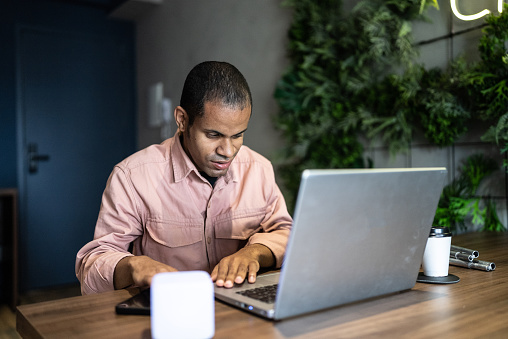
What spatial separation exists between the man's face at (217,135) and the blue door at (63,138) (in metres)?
3.00

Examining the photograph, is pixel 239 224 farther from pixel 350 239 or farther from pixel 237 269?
pixel 350 239

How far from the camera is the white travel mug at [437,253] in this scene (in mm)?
960

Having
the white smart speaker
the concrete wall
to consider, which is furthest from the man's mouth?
the concrete wall

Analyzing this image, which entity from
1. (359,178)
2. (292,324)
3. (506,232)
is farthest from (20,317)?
(506,232)

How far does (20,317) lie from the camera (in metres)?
0.78

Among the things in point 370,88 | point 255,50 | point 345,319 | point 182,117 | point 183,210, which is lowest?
point 345,319

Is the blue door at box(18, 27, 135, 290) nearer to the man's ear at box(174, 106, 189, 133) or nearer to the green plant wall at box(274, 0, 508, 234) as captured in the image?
the green plant wall at box(274, 0, 508, 234)

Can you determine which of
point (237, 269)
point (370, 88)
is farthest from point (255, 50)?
point (237, 269)

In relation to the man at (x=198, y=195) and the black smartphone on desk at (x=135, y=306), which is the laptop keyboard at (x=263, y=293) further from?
the man at (x=198, y=195)

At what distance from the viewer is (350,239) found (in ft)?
2.39

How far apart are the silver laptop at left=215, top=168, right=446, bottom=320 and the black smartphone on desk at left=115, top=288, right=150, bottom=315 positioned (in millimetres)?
136

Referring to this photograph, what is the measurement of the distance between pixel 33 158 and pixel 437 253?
12.0ft

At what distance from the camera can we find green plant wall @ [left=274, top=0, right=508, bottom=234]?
1.68 m

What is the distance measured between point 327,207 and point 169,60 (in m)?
3.42
